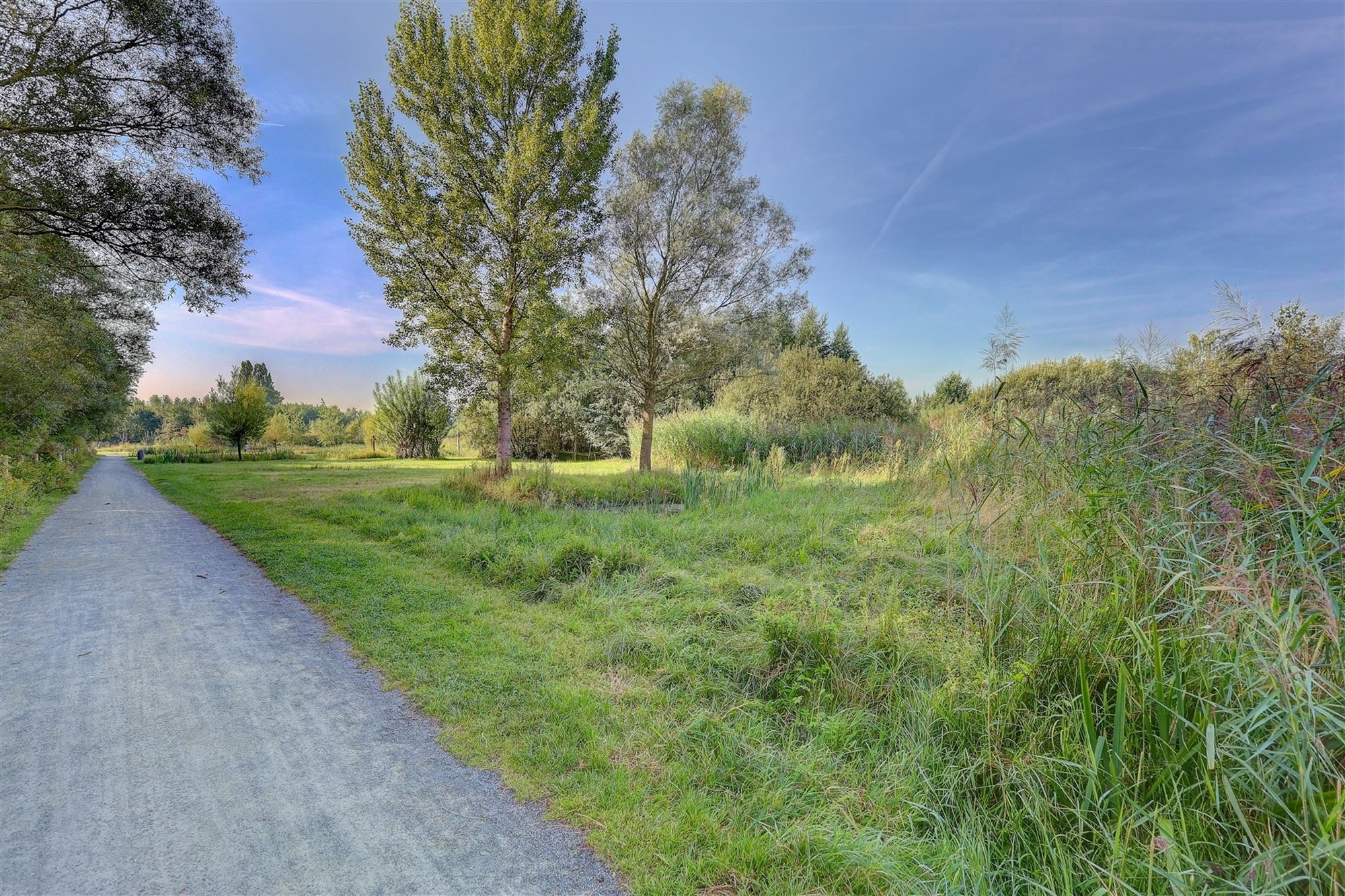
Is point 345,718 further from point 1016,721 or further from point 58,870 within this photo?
point 1016,721

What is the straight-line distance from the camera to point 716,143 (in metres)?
12.4

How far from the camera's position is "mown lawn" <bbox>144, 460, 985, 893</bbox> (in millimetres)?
2014

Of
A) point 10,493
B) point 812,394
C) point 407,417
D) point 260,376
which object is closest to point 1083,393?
point 812,394

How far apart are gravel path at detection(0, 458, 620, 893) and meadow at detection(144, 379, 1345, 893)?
25cm

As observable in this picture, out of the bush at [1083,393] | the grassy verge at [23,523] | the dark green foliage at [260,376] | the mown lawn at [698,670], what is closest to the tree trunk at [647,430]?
the mown lawn at [698,670]

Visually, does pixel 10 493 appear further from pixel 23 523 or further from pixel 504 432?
pixel 504 432

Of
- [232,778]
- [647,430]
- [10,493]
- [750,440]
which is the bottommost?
[232,778]

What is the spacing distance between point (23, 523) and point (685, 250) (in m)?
13.3

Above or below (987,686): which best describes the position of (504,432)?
above

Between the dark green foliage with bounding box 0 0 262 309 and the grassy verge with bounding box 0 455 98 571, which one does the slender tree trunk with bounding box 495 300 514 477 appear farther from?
the grassy verge with bounding box 0 455 98 571

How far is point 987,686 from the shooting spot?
2.51 metres

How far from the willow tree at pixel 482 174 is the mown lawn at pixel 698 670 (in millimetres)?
4857

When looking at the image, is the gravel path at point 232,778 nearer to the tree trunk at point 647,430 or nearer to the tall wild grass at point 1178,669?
the tall wild grass at point 1178,669

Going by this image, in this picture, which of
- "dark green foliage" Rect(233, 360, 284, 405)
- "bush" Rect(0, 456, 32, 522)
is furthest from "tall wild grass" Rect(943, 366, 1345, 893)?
"dark green foliage" Rect(233, 360, 284, 405)
